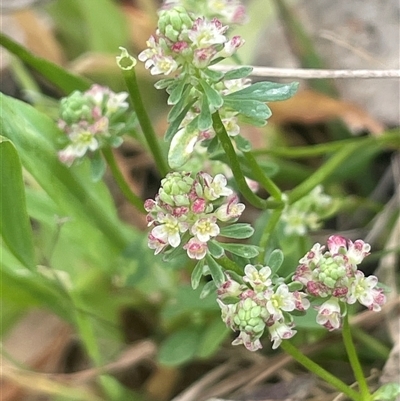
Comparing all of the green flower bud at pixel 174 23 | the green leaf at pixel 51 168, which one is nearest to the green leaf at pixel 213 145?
the green flower bud at pixel 174 23

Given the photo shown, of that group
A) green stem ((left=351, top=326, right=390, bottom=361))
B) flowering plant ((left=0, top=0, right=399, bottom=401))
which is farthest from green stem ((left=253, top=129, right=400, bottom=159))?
green stem ((left=351, top=326, right=390, bottom=361))

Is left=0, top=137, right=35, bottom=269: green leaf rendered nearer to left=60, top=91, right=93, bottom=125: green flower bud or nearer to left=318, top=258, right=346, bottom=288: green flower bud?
left=60, top=91, right=93, bottom=125: green flower bud

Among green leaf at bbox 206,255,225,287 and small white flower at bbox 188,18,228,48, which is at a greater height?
small white flower at bbox 188,18,228,48

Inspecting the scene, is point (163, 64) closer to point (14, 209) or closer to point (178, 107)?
point (178, 107)

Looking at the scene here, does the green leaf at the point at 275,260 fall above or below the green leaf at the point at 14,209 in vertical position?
below

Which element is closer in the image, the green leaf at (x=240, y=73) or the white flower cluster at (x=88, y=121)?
the green leaf at (x=240, y=73)

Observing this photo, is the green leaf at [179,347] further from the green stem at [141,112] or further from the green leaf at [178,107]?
the green leaf at [178,107]
